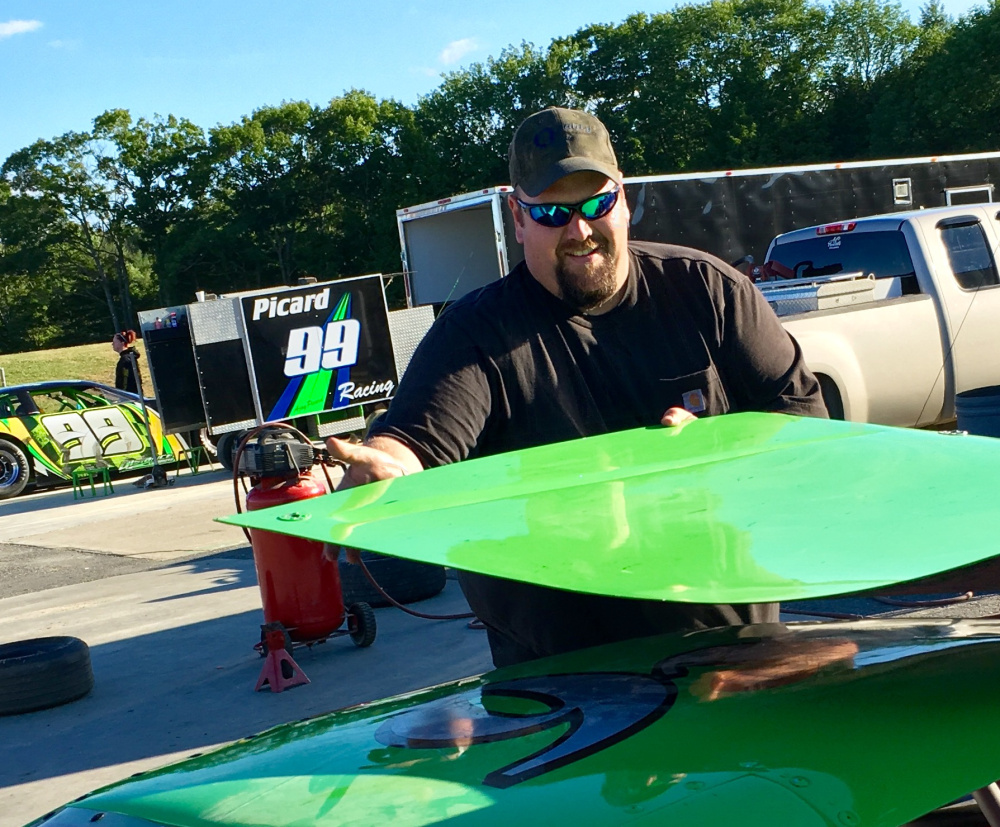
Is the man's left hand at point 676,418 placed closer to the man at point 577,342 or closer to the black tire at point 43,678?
the man at point 577,342

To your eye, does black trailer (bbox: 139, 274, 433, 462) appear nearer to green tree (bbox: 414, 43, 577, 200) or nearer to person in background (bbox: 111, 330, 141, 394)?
person in background (bbox: 111, 330, 141, 394)

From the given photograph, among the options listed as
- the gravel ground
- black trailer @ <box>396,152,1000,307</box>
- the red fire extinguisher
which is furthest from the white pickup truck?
black trailer @ <box>396,152,1000,307</box>

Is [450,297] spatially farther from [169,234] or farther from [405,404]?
[169,234]

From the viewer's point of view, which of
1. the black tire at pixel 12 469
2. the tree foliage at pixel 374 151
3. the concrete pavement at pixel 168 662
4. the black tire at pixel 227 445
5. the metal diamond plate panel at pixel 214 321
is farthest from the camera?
the tree foliage at pixel 374 151

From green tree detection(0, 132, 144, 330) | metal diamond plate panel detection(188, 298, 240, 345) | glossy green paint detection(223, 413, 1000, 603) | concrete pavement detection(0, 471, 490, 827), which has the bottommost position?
concrete pavement detection(0, 471, 490, 827)

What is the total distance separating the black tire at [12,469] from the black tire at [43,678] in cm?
1078

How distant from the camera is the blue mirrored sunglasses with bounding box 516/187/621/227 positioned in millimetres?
2508

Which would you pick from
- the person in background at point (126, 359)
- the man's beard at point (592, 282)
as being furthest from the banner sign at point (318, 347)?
the man's beard at point (592, 282)

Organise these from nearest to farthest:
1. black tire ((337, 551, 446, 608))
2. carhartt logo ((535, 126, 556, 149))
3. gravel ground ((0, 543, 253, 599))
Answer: carhartt logo ((535, 126, 556, 149)), black tire ((337, 551, 446, 608)), gravel ground ((0, 543, 253, 599))

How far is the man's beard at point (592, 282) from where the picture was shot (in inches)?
96.9

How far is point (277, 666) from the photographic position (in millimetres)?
5727

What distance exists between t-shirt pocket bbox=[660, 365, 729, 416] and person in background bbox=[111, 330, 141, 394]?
1503 cm

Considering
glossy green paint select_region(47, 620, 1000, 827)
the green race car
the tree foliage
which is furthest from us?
the tree foliage

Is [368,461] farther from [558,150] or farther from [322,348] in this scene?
[322,348]
